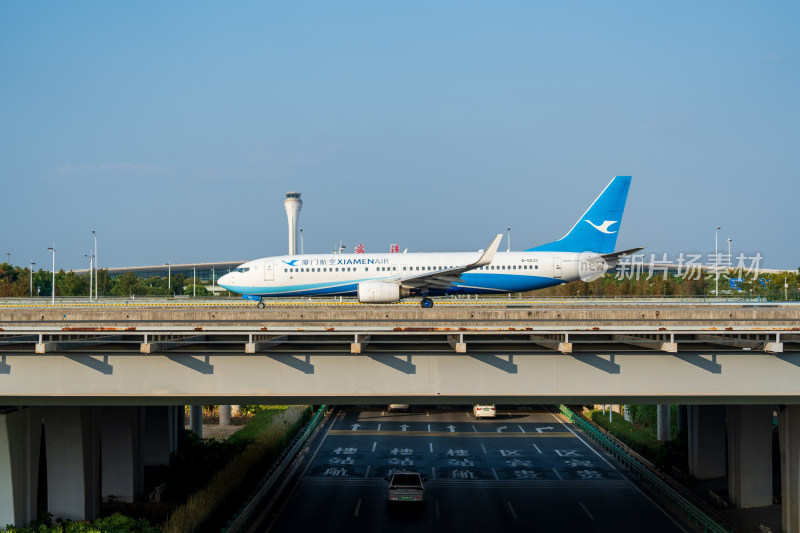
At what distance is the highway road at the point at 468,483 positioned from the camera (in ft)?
101

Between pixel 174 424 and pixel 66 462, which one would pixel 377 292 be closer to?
pixel 174 424

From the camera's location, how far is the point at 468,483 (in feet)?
124

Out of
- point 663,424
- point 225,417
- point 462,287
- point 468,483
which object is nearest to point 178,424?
point 225,417

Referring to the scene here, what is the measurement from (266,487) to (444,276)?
15.5 m

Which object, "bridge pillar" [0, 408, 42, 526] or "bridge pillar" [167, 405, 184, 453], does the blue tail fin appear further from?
"bridge pillar" [0, 408, 42, 526]

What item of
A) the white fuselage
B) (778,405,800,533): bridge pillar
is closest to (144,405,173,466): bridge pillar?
the white fuselage

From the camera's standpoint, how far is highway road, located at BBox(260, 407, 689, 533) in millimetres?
30641

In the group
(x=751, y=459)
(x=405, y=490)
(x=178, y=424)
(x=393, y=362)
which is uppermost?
(x=393, y=362)

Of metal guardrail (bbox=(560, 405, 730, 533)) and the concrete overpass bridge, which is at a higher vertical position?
the concrete overpass bridge

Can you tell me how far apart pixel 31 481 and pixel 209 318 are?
9154mm

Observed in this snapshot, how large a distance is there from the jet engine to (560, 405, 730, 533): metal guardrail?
1708 centimetres

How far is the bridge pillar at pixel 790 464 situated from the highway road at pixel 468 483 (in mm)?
5846

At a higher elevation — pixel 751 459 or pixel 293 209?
pixel 293 209

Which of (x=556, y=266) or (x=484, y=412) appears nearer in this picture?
(x=556, y=266)
